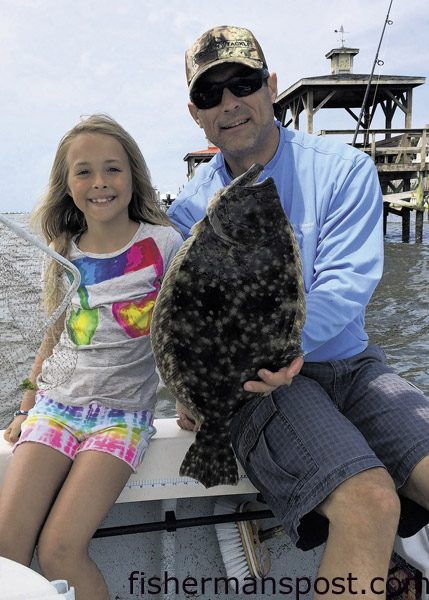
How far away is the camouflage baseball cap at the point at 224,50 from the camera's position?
8.21ft

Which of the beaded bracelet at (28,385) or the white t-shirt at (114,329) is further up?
the white t-shirt at (114,329)

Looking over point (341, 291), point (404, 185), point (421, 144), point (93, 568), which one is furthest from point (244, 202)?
point (404, 185)

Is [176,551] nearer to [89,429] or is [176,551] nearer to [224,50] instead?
[89,429]

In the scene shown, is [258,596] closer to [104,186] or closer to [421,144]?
[104,186]

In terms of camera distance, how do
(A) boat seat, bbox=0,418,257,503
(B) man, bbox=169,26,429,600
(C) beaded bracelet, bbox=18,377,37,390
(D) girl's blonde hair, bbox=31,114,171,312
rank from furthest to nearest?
1. (D) girl's blonde hair, bbox=31,114,171,312
2. (C) beaded bracelet, bbox=18,377,37,390
3. (A) boat seat, bbox=0,418,257,503
4. (B) man, bbox=169,26,429,600

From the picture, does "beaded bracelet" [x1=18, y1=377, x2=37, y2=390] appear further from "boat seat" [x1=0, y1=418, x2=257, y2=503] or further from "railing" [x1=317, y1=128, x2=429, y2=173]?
"railing" [x1=317, y1=128, x2=429, y2=173]

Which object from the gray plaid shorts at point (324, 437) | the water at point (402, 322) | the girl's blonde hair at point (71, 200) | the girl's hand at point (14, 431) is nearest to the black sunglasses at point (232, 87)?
the girl's blonde hair at point (71, 200)

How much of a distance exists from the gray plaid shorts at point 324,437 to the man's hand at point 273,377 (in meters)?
0.21

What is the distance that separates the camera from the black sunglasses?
258 cm

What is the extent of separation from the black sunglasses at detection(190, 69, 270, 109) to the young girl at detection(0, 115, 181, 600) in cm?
40

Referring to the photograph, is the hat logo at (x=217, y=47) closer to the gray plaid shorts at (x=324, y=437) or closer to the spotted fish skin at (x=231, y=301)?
the spotted fish skin at (x=231, y=301)

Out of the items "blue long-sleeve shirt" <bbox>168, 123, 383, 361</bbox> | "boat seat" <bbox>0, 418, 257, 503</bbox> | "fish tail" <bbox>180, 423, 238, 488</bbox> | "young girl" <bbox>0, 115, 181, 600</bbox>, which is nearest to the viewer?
"young girl" <bbox>0, 115, 181, 600</bbox>

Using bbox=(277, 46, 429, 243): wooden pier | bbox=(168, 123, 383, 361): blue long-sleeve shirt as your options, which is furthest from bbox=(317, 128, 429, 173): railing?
bbox=(168, 123, 383, 361): blue long-sleeve shirt

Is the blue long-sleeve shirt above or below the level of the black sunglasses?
below
